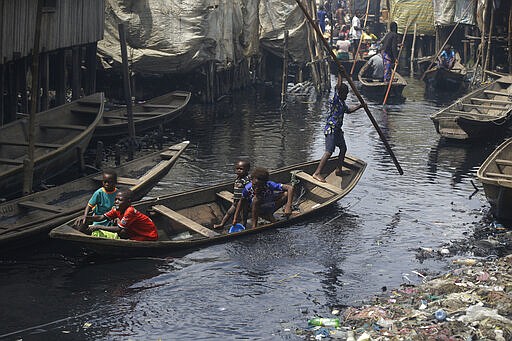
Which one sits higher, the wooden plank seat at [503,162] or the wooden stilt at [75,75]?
the wooden stilt at [75,75]

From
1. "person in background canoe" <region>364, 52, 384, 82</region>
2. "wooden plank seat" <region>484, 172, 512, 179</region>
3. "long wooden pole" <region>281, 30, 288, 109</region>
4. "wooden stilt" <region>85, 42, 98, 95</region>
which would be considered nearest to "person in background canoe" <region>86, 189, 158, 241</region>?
"wooden plank seat" <region>484, 172, 512, 179</region>

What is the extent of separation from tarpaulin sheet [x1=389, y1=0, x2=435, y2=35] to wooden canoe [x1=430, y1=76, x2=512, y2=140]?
14567 mm

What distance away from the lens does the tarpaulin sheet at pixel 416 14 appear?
34.2 metres

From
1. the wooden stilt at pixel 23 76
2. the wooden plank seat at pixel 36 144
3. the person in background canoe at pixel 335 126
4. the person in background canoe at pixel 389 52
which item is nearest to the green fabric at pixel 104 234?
the wooden plank seat at pixel 36 144

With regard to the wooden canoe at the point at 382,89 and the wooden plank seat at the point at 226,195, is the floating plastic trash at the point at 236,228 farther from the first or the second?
the wooden canoe at the point at 382,89

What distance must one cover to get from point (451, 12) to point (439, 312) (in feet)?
82.8

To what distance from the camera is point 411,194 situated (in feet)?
48.9

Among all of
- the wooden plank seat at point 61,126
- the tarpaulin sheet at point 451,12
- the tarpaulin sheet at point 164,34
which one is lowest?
the wooden plank seat at point 61,126

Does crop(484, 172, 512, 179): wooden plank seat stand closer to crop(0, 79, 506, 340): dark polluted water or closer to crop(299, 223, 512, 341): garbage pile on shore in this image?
crop(0, 79, 506, 340): dark polluted water

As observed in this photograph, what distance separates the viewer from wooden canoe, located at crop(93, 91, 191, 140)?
17.8 metres

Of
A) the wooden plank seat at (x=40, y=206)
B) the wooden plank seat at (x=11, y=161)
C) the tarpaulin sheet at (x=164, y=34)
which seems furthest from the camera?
the tarpaulin sheet at (x=164, y=34)

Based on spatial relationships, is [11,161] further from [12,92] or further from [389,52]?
[389,52]

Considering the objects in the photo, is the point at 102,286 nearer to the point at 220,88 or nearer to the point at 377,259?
the point at 377,259

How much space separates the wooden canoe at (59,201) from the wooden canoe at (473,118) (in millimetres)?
7016
